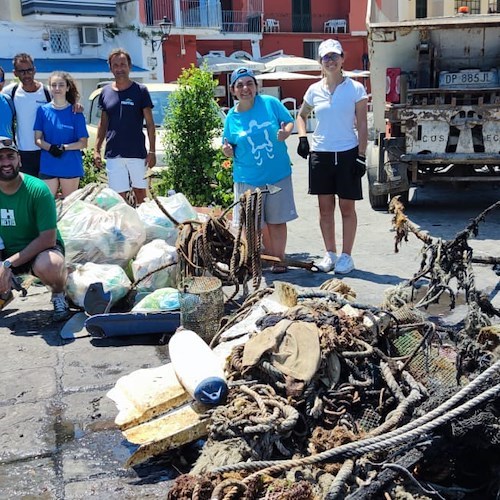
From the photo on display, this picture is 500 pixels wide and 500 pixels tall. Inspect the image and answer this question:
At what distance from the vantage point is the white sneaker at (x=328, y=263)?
6.68 metres

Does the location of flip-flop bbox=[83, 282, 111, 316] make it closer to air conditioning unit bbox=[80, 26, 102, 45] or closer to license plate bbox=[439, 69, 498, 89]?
license plate bbox=[439, 69, 498, 89]

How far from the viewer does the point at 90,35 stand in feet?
93.5

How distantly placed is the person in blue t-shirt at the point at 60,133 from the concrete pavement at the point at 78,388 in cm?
145

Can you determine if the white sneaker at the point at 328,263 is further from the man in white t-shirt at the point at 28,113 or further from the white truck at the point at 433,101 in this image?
the man in white t-shirt at the point at 28,113

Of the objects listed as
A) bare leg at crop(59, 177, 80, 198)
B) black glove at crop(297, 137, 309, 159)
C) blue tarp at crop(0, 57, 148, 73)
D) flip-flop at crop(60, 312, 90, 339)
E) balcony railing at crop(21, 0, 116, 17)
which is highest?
balcony railing at crop(21, 0, 116, 17)

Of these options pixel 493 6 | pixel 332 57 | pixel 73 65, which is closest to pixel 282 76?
pixel 73 65

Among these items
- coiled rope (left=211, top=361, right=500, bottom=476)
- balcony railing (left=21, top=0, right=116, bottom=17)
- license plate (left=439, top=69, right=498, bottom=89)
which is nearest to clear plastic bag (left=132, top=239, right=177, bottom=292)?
coiled rope (left=211, top=361, right=500, bottom=476)

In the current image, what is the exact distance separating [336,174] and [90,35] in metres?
24.5

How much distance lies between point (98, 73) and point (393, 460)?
25398mm

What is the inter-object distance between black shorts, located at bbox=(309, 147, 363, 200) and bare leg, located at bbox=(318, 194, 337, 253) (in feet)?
0.32

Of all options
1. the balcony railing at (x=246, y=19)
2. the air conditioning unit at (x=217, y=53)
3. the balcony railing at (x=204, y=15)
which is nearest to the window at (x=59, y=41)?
the balcony railing at (x=204, y=15)

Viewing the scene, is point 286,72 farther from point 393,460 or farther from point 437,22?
point 393,460

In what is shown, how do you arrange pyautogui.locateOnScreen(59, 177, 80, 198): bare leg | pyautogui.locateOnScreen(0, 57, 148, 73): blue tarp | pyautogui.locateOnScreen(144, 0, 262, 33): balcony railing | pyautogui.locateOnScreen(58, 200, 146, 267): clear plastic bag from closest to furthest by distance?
1. pyautogui.locateOnScreen(58, 200, 146, 267): clear plastic bag
2. pyautogui.locateOnScreen(59, 177, 80, 198): bare leg
3. pyautogui.locateOnScreen(0, 57, 148, 73): blue tarp
4. pyautogui.locateOnScreen(144, 0, 262, 33): balcony railing

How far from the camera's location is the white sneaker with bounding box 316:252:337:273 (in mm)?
6676
